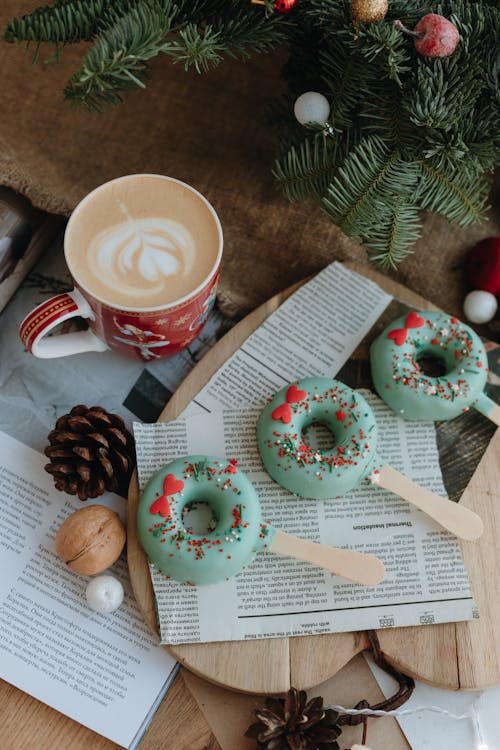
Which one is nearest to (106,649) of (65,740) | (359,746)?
(65,740)

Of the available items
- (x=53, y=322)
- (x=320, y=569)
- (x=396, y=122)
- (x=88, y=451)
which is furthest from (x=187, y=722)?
(x=396, y=122)

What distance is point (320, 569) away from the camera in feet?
2.82

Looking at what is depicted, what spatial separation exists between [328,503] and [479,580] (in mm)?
212

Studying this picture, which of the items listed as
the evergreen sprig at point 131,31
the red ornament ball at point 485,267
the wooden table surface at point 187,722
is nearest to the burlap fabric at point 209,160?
the red ornament ball at point 485,267

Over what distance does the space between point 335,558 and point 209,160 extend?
62cm

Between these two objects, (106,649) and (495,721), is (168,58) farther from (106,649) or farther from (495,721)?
(495,721)

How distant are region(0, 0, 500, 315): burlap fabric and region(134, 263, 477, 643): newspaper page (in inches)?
3.3

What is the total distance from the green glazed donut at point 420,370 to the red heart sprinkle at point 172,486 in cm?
30

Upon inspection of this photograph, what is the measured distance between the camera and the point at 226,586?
0.84m

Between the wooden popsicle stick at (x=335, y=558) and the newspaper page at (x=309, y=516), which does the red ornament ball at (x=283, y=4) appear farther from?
the wooden popsicle stick at (x=335, y=558)

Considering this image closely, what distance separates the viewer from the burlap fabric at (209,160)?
1.03 metres

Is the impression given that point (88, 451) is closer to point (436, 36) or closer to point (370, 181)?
point (370, 181)

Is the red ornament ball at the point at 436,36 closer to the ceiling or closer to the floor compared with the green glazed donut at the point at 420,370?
closer to the ceiling

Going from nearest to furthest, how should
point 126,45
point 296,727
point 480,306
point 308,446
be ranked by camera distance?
point 126,45, point 296,727, point 308,446, point 480,306
